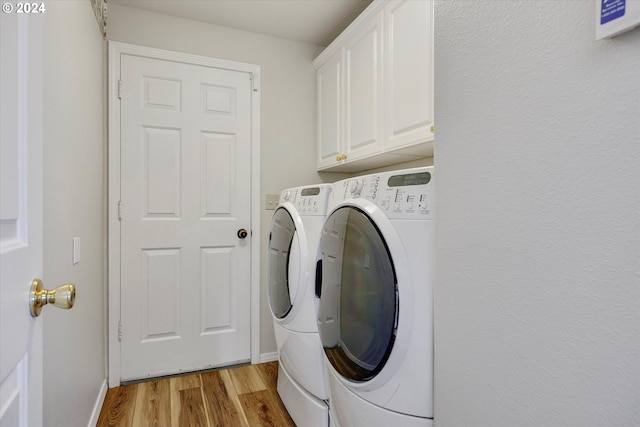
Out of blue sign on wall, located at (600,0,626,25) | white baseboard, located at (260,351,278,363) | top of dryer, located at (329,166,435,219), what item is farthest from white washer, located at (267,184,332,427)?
blue sign on wall, located at (600,0,626,25)

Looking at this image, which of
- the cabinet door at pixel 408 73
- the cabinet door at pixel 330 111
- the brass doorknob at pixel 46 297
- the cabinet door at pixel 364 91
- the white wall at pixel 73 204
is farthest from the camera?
the cabinet door at pixel 330 111

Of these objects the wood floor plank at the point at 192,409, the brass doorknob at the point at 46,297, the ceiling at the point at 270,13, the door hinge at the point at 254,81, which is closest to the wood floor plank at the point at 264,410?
the wood floor plank at the point at 192,409

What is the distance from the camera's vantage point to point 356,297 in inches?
45.2

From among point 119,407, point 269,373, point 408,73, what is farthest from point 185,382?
point 408,73

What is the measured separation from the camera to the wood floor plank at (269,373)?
210 cm

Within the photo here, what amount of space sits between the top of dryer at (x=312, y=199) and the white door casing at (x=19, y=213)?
1.06m

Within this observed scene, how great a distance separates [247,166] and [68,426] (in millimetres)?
1670

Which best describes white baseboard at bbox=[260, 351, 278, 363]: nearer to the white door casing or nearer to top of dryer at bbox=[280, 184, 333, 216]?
top of dryer at bbox=[280, 184, 333, 216]

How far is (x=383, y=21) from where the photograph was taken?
177 centimetres

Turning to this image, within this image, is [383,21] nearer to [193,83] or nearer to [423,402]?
[193,83]

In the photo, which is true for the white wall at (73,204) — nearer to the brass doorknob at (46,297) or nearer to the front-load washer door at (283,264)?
the brass doorknob at (46,297)

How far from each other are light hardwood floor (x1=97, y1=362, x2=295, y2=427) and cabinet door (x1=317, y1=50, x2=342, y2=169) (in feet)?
5.06

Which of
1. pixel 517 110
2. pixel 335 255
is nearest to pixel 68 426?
pixel 335 255

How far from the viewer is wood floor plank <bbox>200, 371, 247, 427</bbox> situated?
5.68ft
